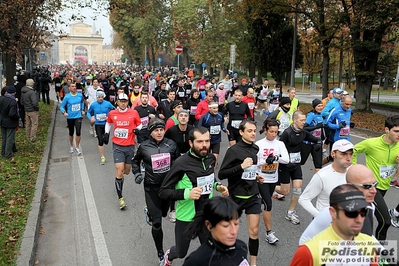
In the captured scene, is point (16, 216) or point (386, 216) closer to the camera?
point (386, 216)

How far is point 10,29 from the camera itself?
626 inches

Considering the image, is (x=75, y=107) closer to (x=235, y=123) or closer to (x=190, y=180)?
(x=235, y=123)

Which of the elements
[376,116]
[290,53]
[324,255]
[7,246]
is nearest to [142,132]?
[7,246]

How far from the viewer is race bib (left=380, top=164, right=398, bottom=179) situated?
205 inches

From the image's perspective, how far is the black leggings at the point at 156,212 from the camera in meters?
5.11

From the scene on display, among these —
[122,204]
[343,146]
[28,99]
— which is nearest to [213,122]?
[122,204]

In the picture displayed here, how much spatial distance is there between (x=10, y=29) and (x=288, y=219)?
Answer: 13.9 meters

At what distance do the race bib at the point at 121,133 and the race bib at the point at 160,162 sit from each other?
2.47 m

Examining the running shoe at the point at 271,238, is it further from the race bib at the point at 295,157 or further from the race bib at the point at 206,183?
the race bib at the point at 206,183

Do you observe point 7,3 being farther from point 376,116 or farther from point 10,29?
point 376,116

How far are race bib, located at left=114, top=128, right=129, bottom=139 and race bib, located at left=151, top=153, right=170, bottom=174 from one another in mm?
2472

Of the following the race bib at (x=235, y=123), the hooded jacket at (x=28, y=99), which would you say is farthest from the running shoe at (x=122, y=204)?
the hooded jacket at (x=28, y=99)

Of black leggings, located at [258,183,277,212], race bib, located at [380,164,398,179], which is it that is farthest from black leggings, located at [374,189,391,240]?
black leggings, located at [258,183,277,212]

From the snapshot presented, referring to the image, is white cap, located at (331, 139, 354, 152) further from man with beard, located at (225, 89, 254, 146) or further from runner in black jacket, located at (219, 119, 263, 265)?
man with beard, located at (225, 89, 254, 146)
